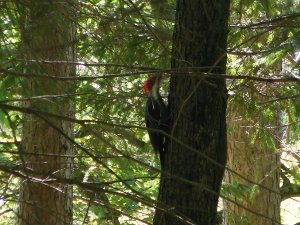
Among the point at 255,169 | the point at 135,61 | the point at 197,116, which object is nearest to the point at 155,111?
the point at 135,61

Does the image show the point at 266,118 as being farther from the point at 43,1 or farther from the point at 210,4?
the point at 43,1

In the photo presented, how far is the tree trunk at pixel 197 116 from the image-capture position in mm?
3900

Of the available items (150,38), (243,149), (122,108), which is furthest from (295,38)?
(243,149)

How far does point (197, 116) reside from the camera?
12.9ft

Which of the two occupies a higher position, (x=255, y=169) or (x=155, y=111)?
(x=155, y=111)

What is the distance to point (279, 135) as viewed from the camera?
26.0 ft

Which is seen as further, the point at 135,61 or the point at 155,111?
the point at 135,61

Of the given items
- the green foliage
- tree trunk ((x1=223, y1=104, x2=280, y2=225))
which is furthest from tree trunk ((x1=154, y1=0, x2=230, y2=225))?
tree trunk ((x1=223, y1=104, x2=280, y2=225))

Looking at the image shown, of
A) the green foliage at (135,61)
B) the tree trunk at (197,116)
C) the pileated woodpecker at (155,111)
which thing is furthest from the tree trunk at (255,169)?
the tree trunk at (197,116)

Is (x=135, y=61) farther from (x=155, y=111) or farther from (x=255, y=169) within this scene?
(x=255, y=169)

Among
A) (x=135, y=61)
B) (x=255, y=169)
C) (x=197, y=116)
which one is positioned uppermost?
(x=135, y=61)

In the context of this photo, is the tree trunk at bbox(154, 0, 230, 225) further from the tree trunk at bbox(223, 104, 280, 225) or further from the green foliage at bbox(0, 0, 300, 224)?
the tree trunk at bbox(223, 104, 280, 225)

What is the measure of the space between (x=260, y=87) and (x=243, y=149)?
7.87 ft

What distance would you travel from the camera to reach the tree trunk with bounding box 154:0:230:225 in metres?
3.90
